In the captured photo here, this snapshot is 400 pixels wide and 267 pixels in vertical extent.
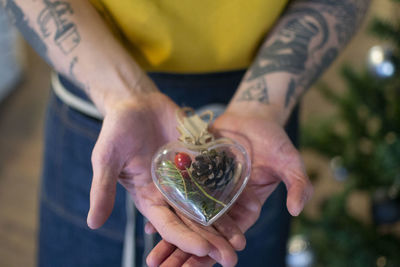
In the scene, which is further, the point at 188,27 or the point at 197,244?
the point at 188,27

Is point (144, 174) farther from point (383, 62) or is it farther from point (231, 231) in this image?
point (383, 62)

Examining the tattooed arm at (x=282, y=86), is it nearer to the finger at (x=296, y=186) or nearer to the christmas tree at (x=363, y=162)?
the finger at (x=296, y=186)

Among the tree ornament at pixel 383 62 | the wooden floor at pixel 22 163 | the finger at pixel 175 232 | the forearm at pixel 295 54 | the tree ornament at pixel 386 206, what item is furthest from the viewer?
the wooden floor at pixel 22 163

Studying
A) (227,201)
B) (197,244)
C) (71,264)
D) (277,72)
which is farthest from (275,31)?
(71,264)

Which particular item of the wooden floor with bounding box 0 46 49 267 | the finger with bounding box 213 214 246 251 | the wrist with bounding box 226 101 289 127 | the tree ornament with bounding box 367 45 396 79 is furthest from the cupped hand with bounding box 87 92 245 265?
the wooden floor with bounding box 0 46 49 267

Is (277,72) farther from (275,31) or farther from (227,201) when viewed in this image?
(227,201)

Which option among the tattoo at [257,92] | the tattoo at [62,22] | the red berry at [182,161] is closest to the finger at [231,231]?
the red berry at [182,161]

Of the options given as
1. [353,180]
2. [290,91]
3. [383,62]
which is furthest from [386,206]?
[290,91]

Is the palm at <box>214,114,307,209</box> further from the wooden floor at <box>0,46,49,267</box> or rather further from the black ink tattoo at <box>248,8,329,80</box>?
the wooden floor at <box>0,46,49,267</box>
